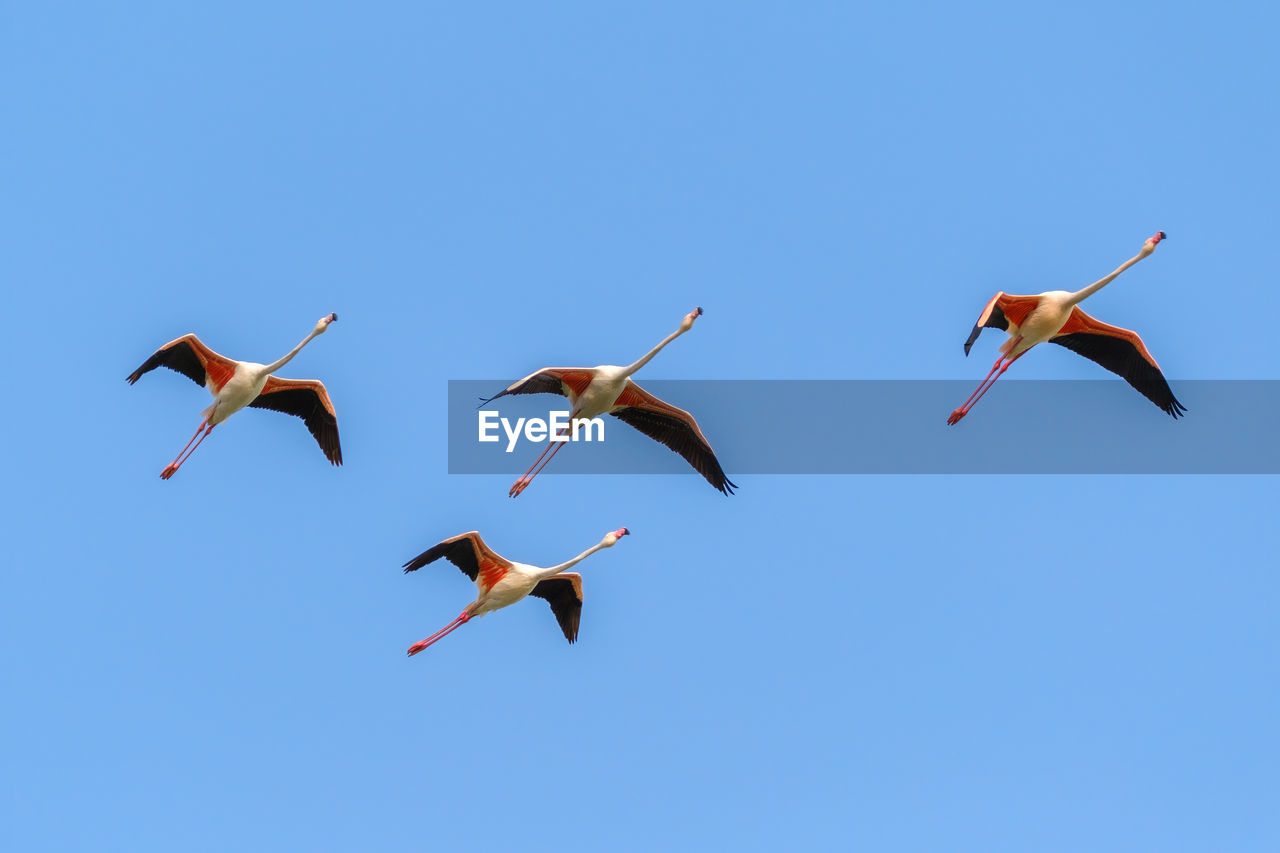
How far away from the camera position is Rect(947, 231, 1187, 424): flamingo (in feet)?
95.1

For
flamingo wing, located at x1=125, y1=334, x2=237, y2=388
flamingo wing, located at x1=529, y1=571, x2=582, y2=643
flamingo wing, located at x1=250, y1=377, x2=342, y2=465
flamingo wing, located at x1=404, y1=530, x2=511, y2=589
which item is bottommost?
flamingo wing, located at x1=529, y1=571, x2=582, y2=643

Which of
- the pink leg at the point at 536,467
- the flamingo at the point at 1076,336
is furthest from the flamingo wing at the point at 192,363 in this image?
the flamingo at the point at 1076,336

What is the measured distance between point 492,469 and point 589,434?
1.98 meters

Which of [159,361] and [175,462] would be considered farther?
[175,462]

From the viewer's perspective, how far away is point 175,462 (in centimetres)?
3100

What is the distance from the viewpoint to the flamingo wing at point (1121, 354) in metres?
30.5

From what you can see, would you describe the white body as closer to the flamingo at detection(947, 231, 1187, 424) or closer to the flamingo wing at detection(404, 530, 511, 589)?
the flamingo wing at detection(404, 530, 511, 589)

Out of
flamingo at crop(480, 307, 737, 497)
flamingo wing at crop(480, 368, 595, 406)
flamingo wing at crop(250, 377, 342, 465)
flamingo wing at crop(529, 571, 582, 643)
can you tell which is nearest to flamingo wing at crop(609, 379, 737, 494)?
flamingo at crop(480, 307, 737, 497)

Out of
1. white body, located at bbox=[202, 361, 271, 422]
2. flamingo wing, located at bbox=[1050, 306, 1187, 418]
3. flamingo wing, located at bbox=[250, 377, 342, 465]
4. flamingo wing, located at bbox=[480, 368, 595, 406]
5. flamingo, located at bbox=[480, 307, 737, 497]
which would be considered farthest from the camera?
flamingo wing, located at bbox=[250, 377, 342, 465]

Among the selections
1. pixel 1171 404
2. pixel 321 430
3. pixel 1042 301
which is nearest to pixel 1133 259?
pixel 1042 301

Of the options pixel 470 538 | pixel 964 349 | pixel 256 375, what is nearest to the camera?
pixel 964 349

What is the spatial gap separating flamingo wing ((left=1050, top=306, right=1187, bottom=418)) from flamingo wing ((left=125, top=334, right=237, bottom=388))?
15601mm

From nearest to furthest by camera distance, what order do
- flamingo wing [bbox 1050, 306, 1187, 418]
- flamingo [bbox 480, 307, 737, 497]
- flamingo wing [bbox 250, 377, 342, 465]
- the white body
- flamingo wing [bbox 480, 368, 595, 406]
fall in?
1. flamingo wing [bbox 480, 368, 595, 406]
2. flamingo [bbox 480, 307, 737, 497]
3. the white body
4. flamingo wing [bbox 1050, 306, 1187, 418]
5. flamingo wing [bbox 250, 377, 342, 465]

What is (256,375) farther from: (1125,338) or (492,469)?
(1125,338)
